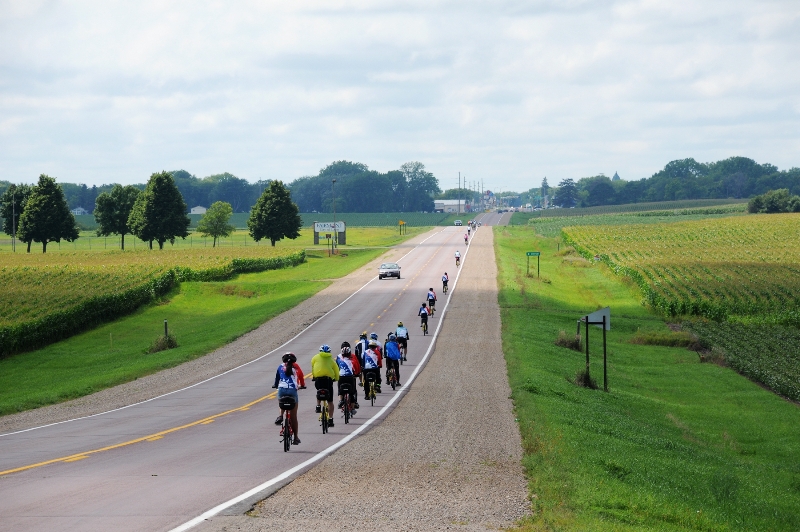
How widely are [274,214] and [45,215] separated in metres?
27.5

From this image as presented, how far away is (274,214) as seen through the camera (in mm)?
115812

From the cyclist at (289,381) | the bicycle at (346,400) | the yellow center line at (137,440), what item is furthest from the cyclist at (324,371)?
the yellow center line at (137,440)

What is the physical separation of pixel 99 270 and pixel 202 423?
53.2 m

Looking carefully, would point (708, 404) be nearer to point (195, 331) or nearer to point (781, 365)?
point (781, 365)

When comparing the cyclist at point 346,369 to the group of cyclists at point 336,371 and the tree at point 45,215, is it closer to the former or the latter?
the group of cyclists at point 336,371

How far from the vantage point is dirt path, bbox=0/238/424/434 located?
84.9 ft

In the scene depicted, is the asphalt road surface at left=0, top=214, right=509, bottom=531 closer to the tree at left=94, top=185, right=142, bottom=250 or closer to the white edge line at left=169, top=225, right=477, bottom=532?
the white edge line at left=169, top=225, right=477, bottom=532

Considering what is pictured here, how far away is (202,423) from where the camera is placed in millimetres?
22641

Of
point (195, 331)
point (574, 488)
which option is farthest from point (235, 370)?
point (574, 488)

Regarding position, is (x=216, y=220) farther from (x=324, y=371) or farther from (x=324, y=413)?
(x=324, y=371)

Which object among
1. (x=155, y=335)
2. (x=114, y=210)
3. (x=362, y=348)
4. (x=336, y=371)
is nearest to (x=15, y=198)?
(x=114, y=210)

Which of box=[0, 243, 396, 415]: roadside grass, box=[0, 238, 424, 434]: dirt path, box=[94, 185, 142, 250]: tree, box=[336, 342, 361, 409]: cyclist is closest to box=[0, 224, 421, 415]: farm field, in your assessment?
box=[0, 243, 396, 415]: roadside grass

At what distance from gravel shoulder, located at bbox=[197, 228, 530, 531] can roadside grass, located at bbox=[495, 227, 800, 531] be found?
564 millimetres

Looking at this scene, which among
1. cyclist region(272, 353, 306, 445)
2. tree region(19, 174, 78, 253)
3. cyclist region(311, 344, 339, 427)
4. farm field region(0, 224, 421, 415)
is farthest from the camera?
tree region(19, 174, 78, 253)
